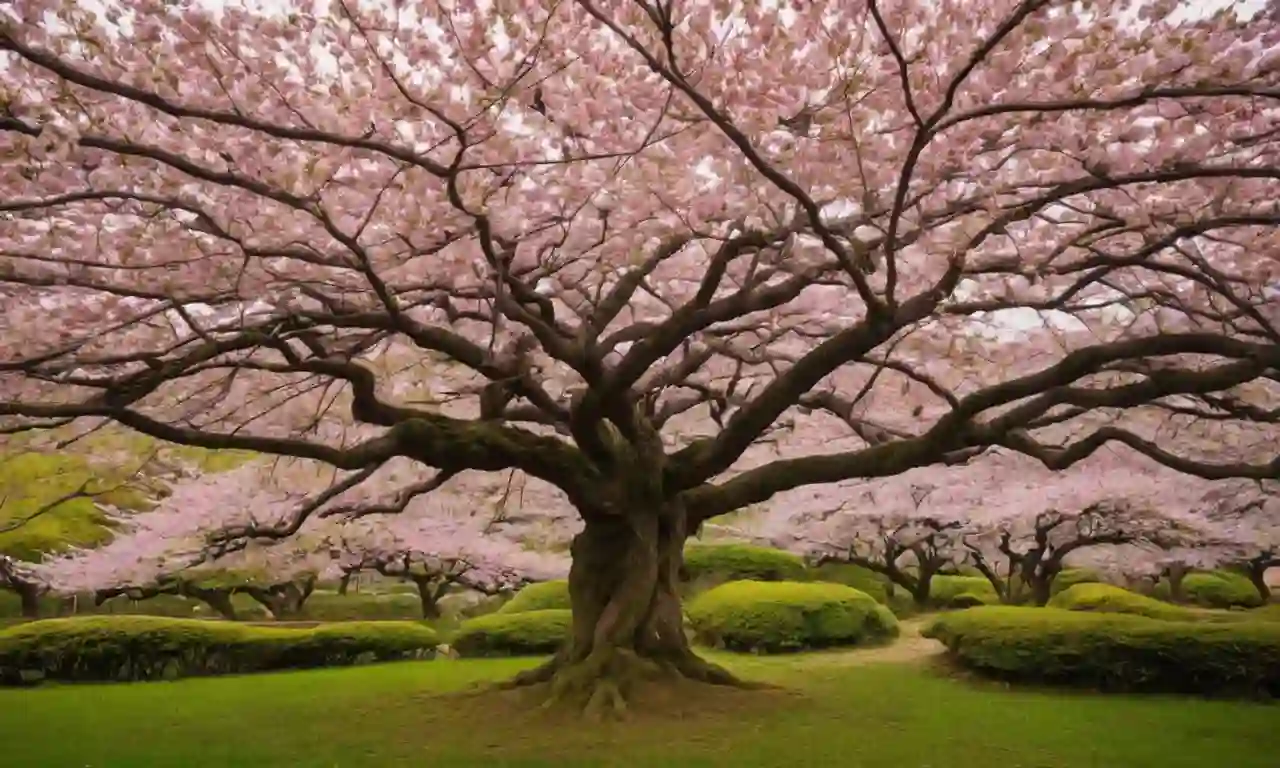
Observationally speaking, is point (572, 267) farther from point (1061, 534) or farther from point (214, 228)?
point (1061, 534)

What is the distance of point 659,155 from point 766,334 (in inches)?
148

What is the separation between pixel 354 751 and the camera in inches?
269

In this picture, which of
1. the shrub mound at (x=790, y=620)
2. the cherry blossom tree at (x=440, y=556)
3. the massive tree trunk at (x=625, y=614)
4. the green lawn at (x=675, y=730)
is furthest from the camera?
the cherry blossom tree at (x=440, y=556)

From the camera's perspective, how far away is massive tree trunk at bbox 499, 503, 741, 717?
7.99 metres

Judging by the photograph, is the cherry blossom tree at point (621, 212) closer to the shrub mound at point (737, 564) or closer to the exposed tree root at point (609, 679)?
the exposed tree root at point (609, 679)

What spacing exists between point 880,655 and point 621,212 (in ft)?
27.6

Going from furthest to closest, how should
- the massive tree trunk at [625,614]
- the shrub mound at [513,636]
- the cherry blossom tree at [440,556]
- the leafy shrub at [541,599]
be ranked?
the leafy shrub at [541,599] < the cherry blossom tree at [440,556] < the shrub mound at [513,636] < the massive tree trunk at [625,614]

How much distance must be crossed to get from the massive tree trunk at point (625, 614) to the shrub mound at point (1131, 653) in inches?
134

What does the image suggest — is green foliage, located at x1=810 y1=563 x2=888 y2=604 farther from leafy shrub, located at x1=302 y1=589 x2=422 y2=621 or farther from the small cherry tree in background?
the small cherry tree in background

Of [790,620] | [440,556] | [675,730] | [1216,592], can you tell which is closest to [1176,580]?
[1216,592]

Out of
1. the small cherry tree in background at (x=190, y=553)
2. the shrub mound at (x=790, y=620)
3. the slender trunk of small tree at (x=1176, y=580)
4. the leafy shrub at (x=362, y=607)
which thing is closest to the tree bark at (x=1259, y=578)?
the slender trunk of small tree at (x=1176, y=580)

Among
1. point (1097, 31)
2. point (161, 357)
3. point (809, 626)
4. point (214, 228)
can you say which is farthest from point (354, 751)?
point (809, 626)

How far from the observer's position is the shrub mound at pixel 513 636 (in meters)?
14.5

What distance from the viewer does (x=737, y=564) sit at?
65.4ft
